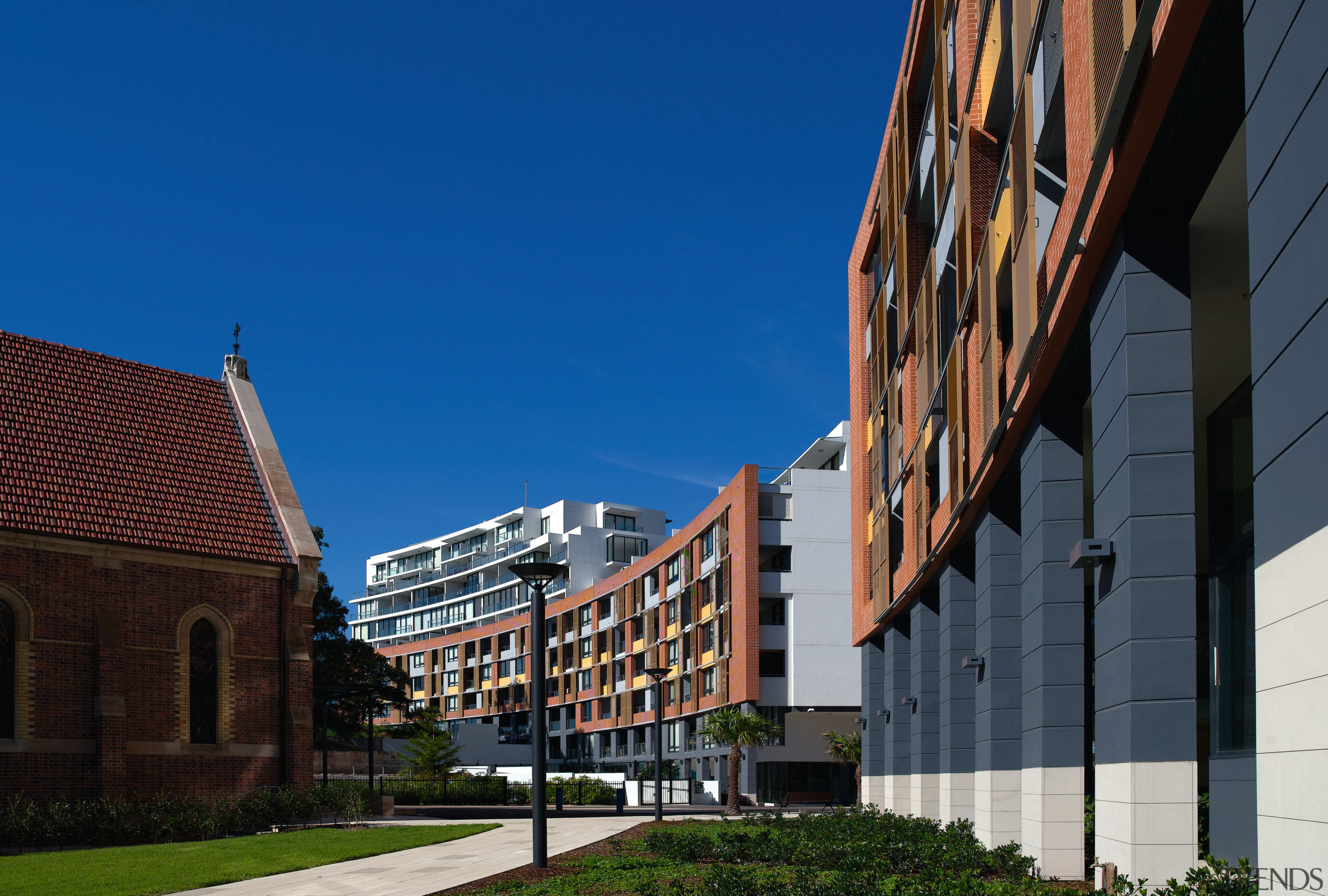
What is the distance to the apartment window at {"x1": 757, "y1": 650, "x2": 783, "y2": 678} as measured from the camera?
61.6 m

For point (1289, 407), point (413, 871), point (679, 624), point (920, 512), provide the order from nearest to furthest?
point (1289, 407), point (413, 871), point (920, 512), point (679, 624)

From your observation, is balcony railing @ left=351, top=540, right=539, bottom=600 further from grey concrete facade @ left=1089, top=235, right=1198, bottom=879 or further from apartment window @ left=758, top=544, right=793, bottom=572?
grey concrete facade @ left=1089, top=235, right=1198, bottom=879

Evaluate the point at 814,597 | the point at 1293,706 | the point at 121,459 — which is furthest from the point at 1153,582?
the point at 814,597

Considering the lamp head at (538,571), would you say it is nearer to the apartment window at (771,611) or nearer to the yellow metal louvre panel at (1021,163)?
the yellow metal louvre panel at (1021,163)

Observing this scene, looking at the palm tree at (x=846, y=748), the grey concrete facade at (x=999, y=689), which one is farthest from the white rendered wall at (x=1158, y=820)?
the palm tree at (x=846, y=748)

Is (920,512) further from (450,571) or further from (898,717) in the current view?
(450,571)

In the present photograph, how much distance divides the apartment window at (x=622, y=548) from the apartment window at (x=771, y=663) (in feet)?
157

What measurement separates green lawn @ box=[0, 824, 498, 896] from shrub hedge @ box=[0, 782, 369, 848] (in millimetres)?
1194

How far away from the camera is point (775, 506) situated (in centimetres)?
6316

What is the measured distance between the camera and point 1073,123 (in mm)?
12266

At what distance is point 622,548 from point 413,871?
3582 inches

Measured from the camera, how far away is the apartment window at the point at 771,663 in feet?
202

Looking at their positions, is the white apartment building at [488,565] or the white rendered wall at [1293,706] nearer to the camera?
Result: the white rendered wall at [1293,706]

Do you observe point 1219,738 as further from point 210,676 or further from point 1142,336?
point 210,676
